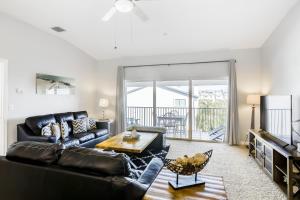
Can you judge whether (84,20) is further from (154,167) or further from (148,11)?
(154,167)

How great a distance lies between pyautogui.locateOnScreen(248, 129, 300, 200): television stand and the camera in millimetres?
2242

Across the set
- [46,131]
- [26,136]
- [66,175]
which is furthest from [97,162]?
[26,136]

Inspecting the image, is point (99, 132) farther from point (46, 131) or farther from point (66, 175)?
point (66, 175)

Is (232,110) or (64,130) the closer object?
(64,130)

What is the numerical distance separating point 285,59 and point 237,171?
2213 millimetres

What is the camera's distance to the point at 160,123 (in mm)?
5859

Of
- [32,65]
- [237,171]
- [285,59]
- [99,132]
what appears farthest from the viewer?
[99,132]

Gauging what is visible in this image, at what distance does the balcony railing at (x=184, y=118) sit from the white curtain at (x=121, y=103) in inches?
22.8

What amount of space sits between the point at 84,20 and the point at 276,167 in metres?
4.32

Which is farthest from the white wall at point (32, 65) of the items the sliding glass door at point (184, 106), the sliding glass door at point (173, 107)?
the sliding glass door at point (173, 107)

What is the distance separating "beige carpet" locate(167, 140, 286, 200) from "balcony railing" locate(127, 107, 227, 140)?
0.77 meters

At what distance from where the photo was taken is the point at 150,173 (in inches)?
67.1

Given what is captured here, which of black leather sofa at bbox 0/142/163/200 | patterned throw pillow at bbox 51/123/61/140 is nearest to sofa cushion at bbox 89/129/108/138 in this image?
patterned throw pillow at bbox 51/123/61/140

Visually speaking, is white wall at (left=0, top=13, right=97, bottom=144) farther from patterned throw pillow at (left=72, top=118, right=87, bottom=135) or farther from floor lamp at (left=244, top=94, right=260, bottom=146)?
floor lamp at (left=244, top=94, right=260, bottom=146)
